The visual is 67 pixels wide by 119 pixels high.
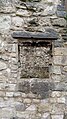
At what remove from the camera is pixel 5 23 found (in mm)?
3809

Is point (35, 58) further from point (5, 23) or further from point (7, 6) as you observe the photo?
point (7, 6)

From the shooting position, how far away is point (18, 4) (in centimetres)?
380

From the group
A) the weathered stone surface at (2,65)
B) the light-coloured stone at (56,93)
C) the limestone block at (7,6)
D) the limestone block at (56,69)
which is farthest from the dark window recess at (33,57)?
the limestone block at (7,6)

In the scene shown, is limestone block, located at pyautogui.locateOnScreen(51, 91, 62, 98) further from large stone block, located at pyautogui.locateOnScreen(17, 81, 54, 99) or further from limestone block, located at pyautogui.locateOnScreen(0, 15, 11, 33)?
limestone block, located at pyautogui.locateOnScreen(0, 15, 11, 33)

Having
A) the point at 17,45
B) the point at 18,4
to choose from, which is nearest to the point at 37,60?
the point at 17,45

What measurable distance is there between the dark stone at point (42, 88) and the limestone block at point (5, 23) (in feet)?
3.08

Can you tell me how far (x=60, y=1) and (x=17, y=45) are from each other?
0.95 metres

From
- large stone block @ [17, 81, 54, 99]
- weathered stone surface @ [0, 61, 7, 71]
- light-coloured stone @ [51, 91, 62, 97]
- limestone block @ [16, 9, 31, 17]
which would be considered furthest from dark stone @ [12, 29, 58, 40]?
light-coloured stone @ [51, 91, 62, 97]

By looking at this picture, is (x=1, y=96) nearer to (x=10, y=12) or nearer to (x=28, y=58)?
(x=28, y=58)

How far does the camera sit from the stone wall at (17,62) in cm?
381

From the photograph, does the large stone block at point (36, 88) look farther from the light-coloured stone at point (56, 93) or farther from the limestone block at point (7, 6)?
the limestone block at point (7, 6)

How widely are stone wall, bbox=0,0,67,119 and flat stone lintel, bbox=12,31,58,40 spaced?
0.06 m

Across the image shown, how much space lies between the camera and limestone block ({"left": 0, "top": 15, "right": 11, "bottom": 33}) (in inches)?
150

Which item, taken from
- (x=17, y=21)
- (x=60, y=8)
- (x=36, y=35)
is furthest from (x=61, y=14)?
(x=17, y=21)
